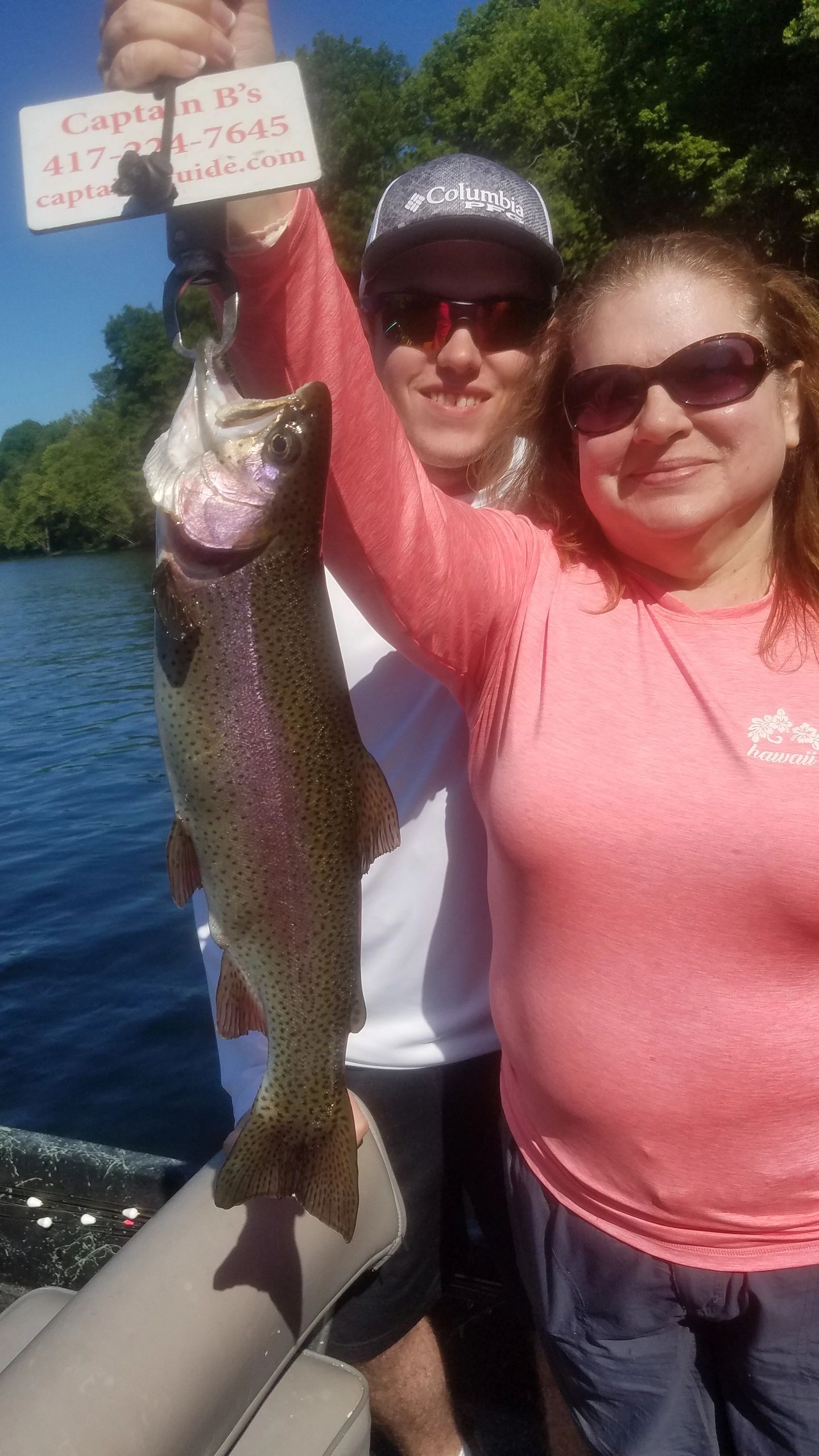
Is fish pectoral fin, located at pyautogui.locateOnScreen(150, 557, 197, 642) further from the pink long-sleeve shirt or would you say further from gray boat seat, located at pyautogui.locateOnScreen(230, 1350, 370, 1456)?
gray boat seat, located at pyautogui.locateOnScreen(230, 1350, 370, 1456)

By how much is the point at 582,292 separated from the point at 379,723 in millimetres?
1116

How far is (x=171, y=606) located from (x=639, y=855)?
988 mm

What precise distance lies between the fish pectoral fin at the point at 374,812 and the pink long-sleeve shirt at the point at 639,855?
21 cm

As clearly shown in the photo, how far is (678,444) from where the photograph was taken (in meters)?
1.99

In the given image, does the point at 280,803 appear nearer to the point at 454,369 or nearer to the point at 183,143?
the point at 183,143

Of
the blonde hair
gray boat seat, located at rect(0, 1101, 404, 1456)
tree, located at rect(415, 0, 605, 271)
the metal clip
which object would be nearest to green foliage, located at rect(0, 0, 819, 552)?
tree, located at rect(415, 0, 605, 271)

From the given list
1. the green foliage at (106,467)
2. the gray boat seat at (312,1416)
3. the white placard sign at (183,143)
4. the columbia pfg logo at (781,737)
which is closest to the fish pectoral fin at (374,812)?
the columbia pfg logo at (781,737)

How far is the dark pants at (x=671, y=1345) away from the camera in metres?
1.99

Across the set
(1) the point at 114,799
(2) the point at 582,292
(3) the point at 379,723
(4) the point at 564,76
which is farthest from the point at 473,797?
(4) the point at 564,76

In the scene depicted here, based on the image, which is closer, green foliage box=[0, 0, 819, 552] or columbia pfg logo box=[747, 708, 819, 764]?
columbia pfg logo box=[747, 708, 819, 764]

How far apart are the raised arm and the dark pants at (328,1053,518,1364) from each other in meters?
1.17

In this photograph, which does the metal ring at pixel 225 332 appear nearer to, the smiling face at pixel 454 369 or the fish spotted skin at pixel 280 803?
the fish spotted skin at pixel 280 803

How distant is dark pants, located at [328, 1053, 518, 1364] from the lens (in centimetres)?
262

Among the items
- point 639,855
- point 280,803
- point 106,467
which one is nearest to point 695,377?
point 639,855
